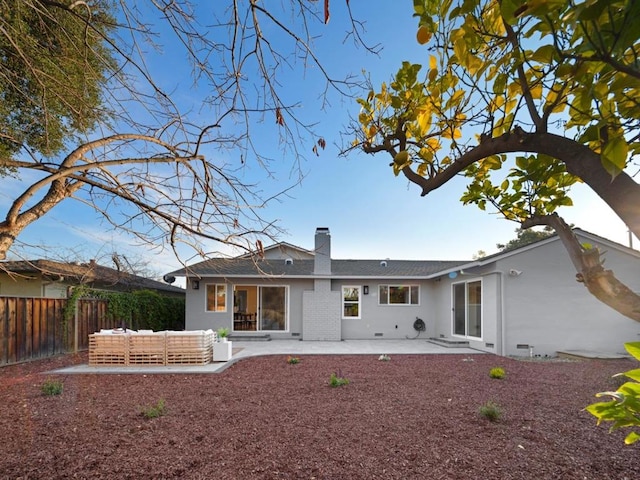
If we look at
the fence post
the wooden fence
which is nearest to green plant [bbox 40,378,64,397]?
the wooden fence

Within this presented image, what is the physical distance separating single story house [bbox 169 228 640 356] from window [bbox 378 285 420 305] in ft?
0.14

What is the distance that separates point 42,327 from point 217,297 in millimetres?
5994

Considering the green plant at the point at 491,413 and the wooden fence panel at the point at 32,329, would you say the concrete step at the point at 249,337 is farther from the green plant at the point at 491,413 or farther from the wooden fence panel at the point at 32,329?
the green plant at the point at 491,413

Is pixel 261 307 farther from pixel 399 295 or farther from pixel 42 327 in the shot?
pixel 42 327

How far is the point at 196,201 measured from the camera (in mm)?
3430

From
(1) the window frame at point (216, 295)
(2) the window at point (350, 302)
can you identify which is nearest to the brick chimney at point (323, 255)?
(2) the window at point (350, 302)

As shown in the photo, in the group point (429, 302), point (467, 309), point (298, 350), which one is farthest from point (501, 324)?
point (298, 350)

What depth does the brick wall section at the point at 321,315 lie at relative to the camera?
49.1 feet

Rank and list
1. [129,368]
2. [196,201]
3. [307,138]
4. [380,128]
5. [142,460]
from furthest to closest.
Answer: [129,368]
[142,460]
[196,201]
[307,138]
[380,128]

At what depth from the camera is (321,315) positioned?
1502 cm

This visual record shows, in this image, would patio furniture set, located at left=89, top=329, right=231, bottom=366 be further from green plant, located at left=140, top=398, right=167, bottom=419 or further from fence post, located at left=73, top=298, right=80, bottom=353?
green plant, located at left=140, top=398, right=167, bottom=419

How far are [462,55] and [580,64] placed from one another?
45 centimetres

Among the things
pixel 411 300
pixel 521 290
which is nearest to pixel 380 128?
pixel 521 290

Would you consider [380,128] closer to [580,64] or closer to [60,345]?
[580,64]
